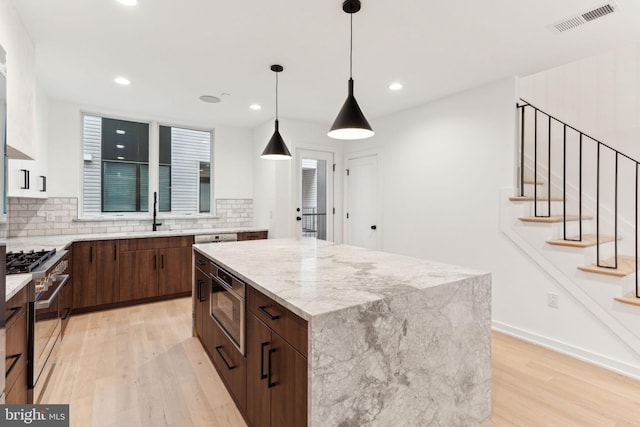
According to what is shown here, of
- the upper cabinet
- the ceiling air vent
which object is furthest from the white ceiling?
the upper cabinet

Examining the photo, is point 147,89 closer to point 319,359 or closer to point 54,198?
point 54,198

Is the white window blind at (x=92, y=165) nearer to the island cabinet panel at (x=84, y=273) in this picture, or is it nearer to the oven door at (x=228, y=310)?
the island cabinet panel at (x=84, y=273)

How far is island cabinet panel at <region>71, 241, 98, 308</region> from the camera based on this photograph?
3.63m

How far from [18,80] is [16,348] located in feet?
5.68

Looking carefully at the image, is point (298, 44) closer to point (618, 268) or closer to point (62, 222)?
point (618, 268)

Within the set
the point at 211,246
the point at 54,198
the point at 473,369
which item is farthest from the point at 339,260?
the point at 54,198

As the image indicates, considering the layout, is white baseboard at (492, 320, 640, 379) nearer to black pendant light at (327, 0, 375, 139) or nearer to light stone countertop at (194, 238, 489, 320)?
light stone countertop at (194, 238, 489, 320)

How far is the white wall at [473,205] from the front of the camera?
9.62ft

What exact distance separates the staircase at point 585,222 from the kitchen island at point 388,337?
1611mm

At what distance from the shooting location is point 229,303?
2051 mm

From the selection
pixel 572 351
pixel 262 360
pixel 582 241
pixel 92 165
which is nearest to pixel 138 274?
pixel 92 165

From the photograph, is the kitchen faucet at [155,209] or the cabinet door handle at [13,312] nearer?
the cabinet door handle at [13,312]

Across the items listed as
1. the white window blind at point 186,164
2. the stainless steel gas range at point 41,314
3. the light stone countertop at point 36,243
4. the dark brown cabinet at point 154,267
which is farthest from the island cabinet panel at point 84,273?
the white window blind at point 186,164

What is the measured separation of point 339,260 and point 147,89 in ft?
10.1
